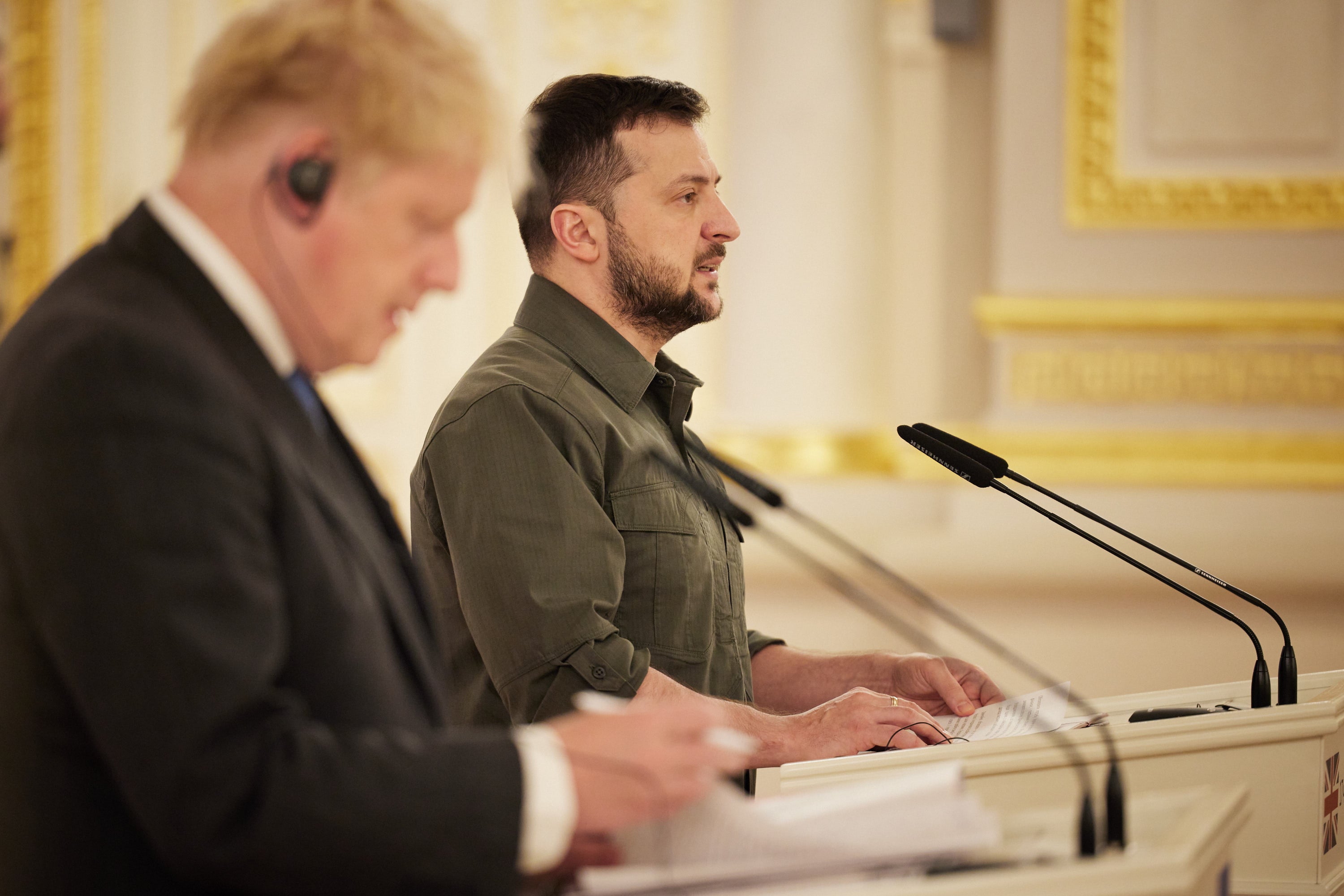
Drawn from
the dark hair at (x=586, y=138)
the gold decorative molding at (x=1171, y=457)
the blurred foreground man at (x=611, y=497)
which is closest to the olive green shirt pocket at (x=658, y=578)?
the blurred foreground man at (x=611, y=497)

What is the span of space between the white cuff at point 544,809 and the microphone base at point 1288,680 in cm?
103

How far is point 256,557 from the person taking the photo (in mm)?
788

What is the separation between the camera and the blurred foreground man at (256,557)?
75cm

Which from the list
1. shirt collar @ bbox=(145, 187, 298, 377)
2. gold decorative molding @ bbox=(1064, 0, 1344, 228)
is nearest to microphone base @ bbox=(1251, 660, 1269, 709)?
shirt collar @ bbox=(145, 187, 298, 377)

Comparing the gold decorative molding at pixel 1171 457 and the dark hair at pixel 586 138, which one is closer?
the dark hair at pixel 586 138

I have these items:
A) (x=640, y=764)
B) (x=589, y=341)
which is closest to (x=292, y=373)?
(x=640, y=764)

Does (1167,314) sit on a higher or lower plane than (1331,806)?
higher

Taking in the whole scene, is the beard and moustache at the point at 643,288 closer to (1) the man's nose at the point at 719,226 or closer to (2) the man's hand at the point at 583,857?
(1) the man's nose at the point at 719,226

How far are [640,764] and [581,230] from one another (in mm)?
1016

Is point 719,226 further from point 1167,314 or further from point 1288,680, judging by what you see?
point 1167,314

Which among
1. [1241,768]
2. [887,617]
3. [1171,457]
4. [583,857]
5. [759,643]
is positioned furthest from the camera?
[1171,457]

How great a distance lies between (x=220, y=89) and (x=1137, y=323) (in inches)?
115

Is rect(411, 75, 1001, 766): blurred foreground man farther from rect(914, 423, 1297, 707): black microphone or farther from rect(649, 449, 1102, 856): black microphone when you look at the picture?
rect(914, 423, 1297, 707): black microphone

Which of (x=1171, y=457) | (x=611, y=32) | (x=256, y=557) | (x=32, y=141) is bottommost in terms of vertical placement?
(x=1171, y=457)
